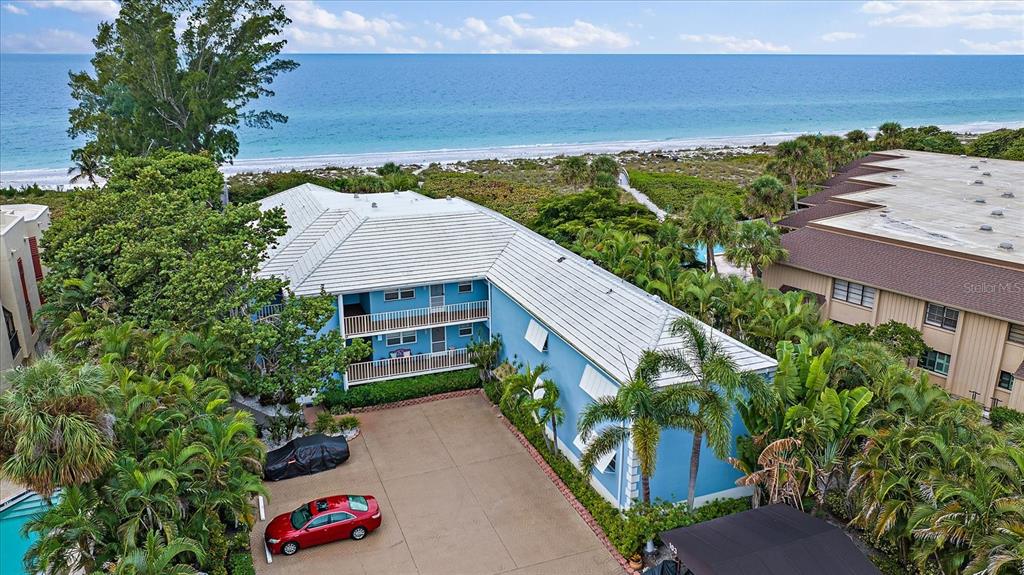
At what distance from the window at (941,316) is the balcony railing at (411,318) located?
657 inches

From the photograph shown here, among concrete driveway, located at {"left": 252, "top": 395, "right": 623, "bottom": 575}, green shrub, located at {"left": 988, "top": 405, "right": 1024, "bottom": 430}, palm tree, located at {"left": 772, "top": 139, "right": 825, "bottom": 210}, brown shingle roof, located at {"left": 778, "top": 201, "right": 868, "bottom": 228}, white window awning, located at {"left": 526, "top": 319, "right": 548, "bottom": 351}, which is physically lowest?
concrete driveway, located at {"left": 252, "top": 395, "right": 623, "bottom": 575}

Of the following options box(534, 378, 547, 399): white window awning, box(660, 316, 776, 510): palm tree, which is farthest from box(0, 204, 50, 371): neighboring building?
box(660, 316, 776, 510): palm tree

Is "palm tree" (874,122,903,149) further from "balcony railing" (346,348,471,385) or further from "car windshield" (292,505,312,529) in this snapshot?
"car windshield" (292,505,312,529)

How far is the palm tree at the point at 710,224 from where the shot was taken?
32656mm

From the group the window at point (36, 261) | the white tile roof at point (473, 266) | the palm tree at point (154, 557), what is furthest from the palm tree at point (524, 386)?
the window at point (36, 261)

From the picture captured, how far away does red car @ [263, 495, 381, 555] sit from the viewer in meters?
18.0

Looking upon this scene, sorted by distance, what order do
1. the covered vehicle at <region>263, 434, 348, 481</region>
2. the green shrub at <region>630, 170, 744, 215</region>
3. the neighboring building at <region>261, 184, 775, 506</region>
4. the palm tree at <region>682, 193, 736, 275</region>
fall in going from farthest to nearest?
the green shrub at <region>630, 170, 744, 215</region> → the palm tree at <region>682, 193, 736, 275</region> → the covered vehicle at <region>263, 434, 348, 481</region> → the neighboring building at <region>261, 184, 775, 506</region>

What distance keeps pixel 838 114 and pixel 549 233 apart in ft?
560

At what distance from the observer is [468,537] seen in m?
18.8

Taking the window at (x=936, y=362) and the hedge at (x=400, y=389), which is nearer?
the hedge at (x=400, y=389)

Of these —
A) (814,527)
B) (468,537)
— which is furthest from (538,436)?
(814,527)

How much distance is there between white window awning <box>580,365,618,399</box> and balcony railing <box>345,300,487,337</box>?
811 centimetres

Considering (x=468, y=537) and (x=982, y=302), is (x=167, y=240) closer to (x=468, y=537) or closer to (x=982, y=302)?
(x=468, y=537)

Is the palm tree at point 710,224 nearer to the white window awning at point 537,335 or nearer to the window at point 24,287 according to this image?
the white window awning at point 537,335
